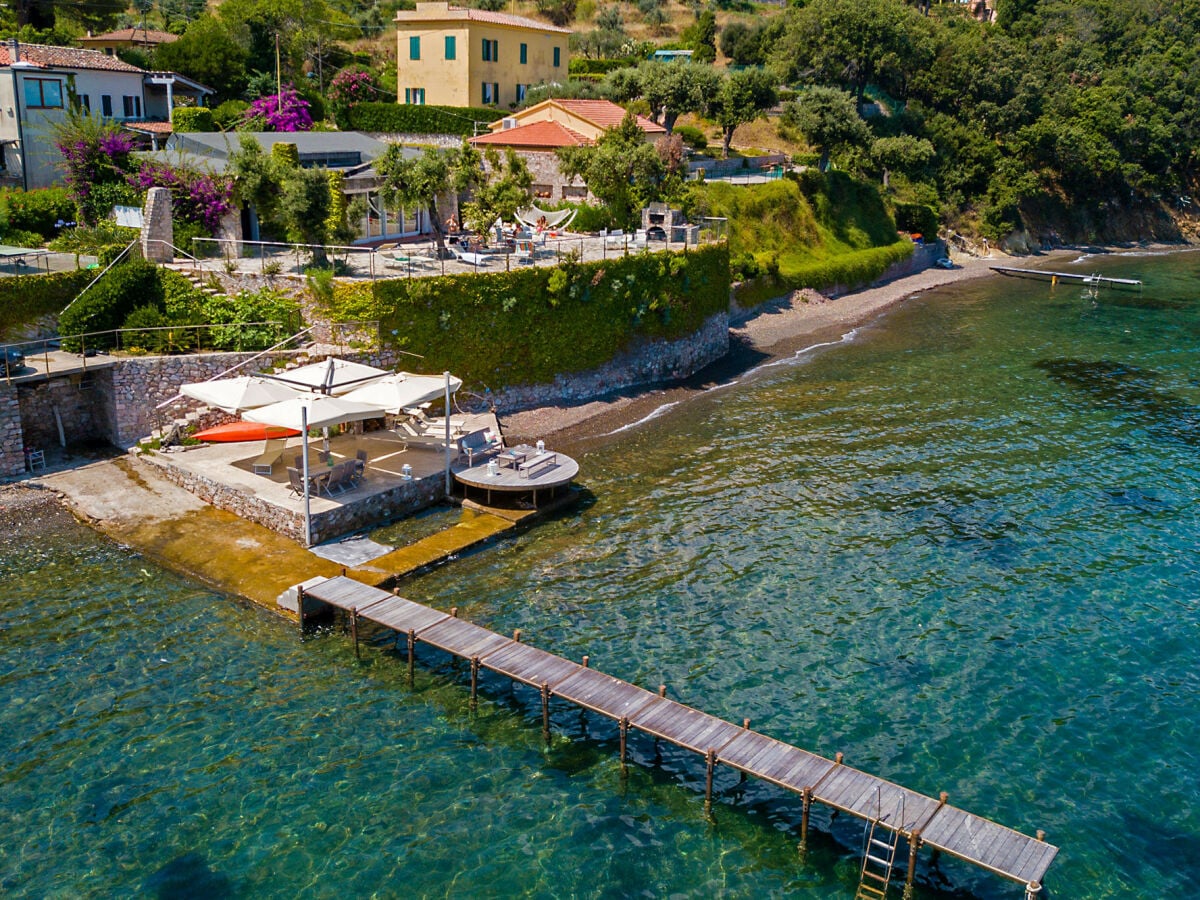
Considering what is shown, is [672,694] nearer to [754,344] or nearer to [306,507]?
[306,507]

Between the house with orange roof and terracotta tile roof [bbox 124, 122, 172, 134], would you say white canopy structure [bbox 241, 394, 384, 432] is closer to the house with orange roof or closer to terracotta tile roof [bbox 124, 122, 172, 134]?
the house with orange roof

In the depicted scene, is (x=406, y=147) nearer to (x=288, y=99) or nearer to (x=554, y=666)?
(x=288, y=99)

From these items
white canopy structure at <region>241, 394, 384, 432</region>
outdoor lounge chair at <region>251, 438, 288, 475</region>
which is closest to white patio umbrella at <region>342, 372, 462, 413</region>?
white canopy structure at <region>241, 394, 384, 432</region>

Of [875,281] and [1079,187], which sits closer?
[875,281]

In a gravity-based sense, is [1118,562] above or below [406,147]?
below

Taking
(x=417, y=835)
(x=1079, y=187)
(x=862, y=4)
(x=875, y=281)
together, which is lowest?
(x=417, y=835)

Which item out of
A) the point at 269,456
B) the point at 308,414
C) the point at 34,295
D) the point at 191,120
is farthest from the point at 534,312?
the point at 191,120

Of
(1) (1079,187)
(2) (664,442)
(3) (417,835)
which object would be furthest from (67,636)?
(1) (1079,187)

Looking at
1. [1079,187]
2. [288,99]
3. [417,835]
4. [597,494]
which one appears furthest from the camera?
[1079,187]
